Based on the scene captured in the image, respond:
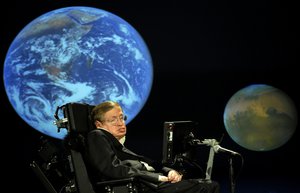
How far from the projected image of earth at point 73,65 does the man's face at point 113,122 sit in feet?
13.5

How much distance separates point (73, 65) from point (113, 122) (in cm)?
433

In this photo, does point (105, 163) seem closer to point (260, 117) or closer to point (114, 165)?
point (114, 165)

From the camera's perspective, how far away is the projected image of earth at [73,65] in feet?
22.5

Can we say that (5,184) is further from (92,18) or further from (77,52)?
(92,18)

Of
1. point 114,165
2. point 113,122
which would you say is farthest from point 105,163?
point 113,122

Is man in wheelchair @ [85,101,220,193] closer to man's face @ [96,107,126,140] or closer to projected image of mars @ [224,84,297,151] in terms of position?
man's face @ [96,107,126,140]

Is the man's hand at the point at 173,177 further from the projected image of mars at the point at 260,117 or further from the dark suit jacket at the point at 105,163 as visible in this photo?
the projected image of mars at the point at 260,117

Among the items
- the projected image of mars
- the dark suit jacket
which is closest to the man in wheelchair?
the dark suit jacket

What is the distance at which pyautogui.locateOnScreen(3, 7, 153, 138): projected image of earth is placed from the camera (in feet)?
22.5

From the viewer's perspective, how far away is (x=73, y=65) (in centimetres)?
688

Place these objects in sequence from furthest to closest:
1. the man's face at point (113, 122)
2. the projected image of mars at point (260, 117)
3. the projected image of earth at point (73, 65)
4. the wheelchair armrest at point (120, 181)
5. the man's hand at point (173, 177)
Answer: the projected image of mars at point (260, 117) → the projected image of earth at point (73, 65) → the man's face at point (113, 122) → the man's hand at point (173, 177) → the wheelchair armrest at point (120, 181)

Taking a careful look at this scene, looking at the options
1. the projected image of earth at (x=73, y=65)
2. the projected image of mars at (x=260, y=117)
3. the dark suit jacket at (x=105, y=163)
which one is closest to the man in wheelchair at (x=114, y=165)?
the dark suit jacket at (x=105, y=163)

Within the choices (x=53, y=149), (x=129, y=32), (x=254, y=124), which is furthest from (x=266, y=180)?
(x=53, y=149)

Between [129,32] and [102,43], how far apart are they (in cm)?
A: 54
